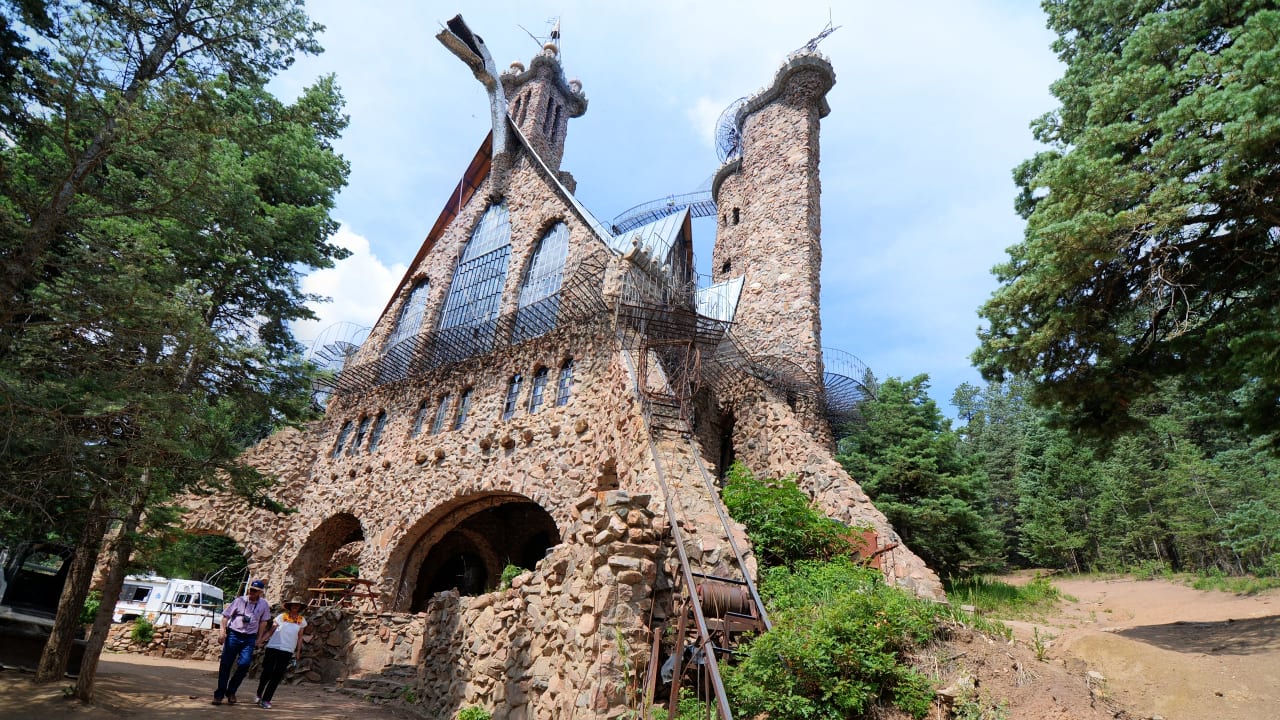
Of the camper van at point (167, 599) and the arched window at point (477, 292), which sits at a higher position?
the arched window at point (477, 292)

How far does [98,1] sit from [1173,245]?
467 inches

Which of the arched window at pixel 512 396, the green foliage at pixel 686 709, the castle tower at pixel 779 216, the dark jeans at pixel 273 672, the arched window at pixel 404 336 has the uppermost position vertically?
the castle tower at pixel 779 216

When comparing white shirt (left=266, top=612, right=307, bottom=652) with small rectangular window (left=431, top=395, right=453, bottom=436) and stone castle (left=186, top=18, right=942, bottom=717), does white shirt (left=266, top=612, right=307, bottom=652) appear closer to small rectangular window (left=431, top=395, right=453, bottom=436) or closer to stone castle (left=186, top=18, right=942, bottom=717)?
stone castle (left=186, top=18, right=942, bottom=717)

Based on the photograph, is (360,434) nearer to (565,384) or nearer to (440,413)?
(440,413)

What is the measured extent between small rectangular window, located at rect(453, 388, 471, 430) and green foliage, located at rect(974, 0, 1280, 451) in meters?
11.0

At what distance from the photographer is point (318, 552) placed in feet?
55.2

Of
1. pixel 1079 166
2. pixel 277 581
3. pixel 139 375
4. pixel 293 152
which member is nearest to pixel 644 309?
pixel 293 152

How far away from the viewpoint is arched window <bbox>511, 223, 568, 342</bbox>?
14961 millimetres

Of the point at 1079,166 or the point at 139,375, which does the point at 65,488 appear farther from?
the point at 1079,166

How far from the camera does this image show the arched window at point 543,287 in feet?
49.1

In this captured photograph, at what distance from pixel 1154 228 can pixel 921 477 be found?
9493 mm

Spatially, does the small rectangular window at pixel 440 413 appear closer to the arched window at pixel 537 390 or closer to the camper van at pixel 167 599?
the arched window at pixel 537 390

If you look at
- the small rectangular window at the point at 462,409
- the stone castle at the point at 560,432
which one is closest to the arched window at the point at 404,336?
the stone castle at the point at 560,432

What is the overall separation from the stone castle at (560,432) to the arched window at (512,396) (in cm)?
5
